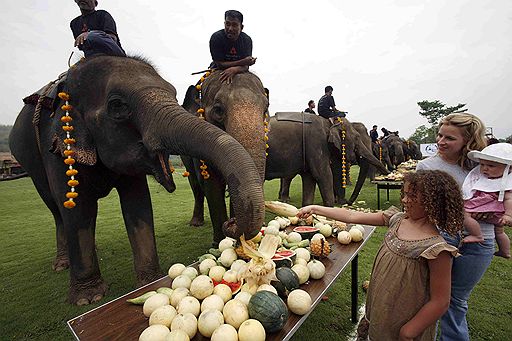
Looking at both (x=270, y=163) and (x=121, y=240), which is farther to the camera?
(x=270, y=163)

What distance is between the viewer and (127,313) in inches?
73.5

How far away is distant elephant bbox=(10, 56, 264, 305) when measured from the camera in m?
2.31

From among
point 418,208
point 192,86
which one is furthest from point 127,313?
point 192,86

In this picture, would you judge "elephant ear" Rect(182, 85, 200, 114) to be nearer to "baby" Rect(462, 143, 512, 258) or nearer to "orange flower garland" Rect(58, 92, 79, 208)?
"orange flower garland" Rect(58, 92, 79, 208)

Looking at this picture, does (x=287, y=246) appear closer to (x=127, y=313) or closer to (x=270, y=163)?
(x=127, y=313)

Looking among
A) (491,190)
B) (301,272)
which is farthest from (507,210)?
(301,272)

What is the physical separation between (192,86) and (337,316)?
3.51 meters

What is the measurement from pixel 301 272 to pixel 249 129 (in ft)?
5.91

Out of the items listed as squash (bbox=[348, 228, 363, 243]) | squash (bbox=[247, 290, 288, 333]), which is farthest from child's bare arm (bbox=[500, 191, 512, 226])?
squash (bbox=[247, 290, 288, 333])

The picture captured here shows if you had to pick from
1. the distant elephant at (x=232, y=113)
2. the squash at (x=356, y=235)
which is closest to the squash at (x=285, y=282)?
the distant elephant at (x=232, y=113)

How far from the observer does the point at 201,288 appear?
75.7 inches

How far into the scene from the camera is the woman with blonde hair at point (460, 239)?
7.36 feet

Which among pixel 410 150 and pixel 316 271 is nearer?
pixel 316 271

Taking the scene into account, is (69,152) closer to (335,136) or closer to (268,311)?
(268,311)
